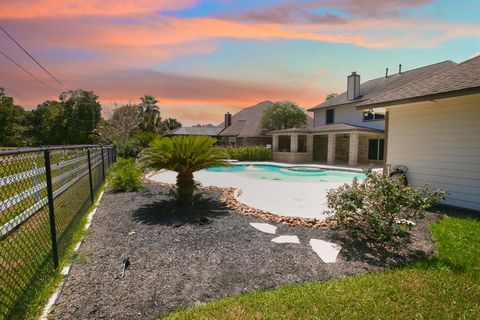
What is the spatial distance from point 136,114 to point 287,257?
1430 inches

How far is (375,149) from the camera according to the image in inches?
910

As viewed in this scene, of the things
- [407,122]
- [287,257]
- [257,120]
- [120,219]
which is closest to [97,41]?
[120,219]

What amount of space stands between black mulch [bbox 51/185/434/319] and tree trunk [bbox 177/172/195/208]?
67 centimetres

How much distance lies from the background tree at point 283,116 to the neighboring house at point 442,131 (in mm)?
22996

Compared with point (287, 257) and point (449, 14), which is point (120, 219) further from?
point (449, 14)

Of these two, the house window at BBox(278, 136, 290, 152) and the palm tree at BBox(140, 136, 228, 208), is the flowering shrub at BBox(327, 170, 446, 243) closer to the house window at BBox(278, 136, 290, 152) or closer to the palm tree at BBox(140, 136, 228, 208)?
the palm tree at BBox(140, 136, 228, 208)

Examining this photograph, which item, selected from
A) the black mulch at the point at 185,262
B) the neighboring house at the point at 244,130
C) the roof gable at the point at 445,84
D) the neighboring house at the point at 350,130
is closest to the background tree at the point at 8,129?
the neighboring house at the point at 244,130

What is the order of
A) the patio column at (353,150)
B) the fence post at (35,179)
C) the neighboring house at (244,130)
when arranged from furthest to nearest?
1. the neighboring house at (244,130)
2. the patio column at (353,150)
3. the fence post at (35,179)

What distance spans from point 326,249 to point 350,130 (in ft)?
61.8

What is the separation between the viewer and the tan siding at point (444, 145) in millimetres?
6797

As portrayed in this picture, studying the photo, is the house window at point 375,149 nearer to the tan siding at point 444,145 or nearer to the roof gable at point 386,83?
the roof gable at point 386,83

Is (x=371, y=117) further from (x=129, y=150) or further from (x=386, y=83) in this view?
(x=129, y=150)

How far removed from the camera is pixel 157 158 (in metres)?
6.34

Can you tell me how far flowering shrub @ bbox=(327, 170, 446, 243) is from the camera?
14.7ft
